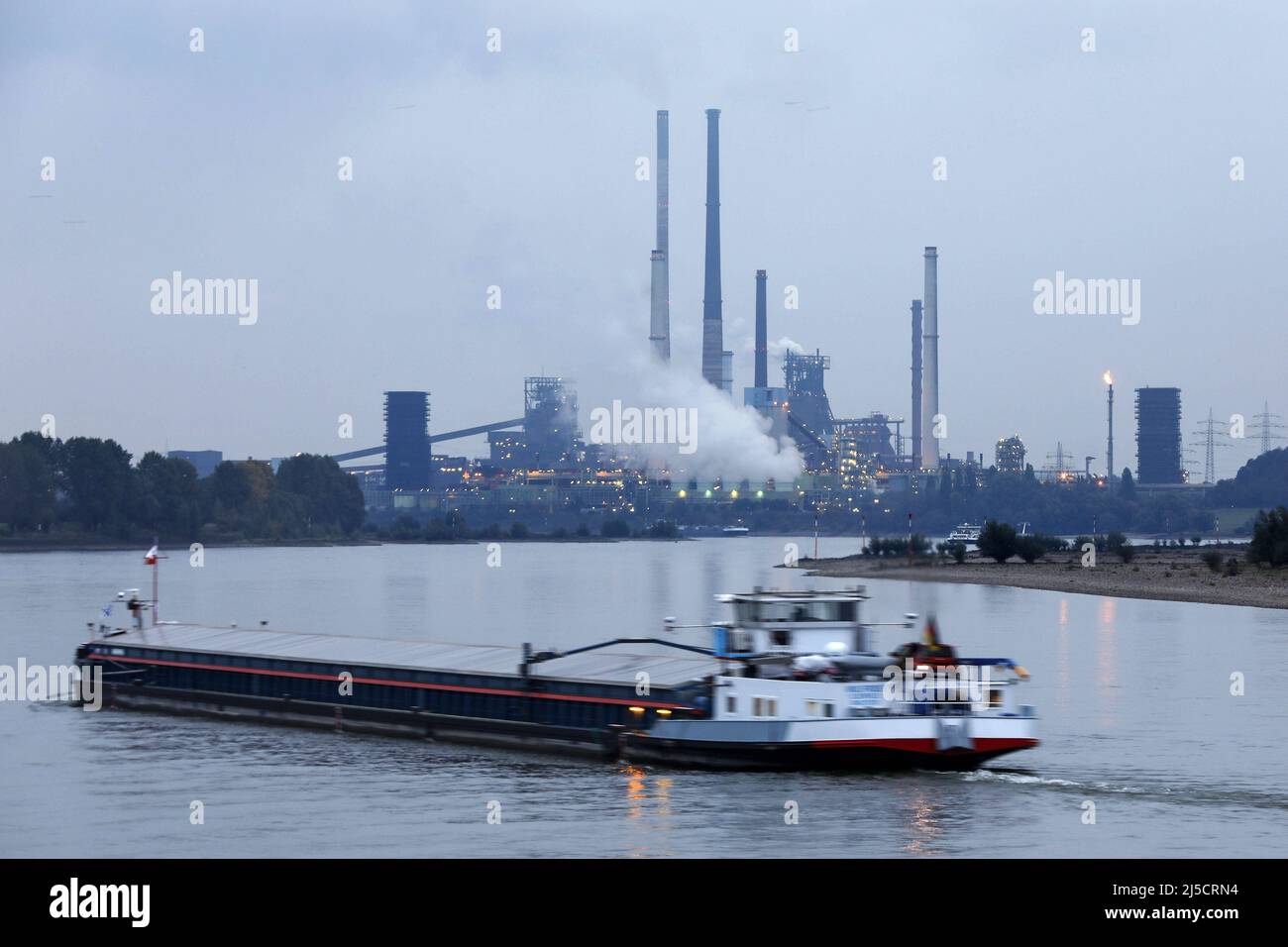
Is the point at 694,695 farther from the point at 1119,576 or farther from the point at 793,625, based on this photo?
the point at 1119,576

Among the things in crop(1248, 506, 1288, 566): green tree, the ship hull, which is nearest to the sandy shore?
crop(1248, 506, 1288, 566): green tree

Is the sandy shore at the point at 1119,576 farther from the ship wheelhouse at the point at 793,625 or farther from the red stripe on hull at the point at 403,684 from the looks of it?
the ship wheelhouse at the point at 793,625

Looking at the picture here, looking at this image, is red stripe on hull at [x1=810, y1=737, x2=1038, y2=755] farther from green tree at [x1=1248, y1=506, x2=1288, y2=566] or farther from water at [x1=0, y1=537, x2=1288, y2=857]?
green tree at [x1=1248, y1=506, x2=1288, y2=566]

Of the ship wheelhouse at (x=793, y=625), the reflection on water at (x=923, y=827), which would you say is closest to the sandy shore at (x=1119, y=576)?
the ship wheelhouse at (x=793, y=625)

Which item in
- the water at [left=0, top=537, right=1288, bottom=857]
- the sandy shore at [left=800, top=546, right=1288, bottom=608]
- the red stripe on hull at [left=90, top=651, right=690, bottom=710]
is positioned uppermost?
the red stripe on hull at [left=90, top=651, right=690, bottom=710]
